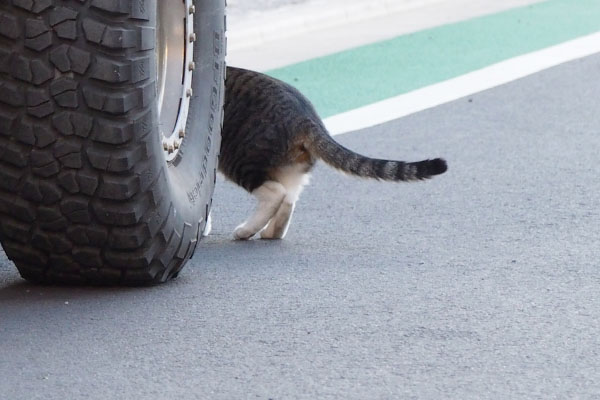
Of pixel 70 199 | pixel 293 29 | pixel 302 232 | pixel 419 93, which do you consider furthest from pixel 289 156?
pixel 293 29

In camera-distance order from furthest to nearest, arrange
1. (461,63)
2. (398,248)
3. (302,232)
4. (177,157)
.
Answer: (461,63) < (302,232) < (398,248) < (177,157)

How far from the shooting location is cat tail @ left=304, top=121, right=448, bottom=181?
5.23 metres

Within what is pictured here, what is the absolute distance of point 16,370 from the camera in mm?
3617

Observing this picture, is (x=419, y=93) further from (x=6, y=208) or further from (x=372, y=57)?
(x=6, y=208)

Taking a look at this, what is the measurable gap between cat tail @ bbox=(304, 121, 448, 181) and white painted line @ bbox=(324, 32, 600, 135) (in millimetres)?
1848

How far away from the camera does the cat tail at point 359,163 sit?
523 centimetres

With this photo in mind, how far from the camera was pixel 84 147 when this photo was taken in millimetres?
4035

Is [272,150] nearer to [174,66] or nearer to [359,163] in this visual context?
[359,163]

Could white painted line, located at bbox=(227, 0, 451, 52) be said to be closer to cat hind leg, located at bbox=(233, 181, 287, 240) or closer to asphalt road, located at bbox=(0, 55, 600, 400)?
asphalt road, located at bbox=(0, 55, 600, 400)

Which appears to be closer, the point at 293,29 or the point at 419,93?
the point at 419,93

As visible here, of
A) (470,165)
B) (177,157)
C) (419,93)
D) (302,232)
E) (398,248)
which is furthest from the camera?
(419,93)

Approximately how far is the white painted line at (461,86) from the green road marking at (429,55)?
0.12 metres

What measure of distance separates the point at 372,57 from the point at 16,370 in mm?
6856

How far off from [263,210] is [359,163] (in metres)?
0.47
